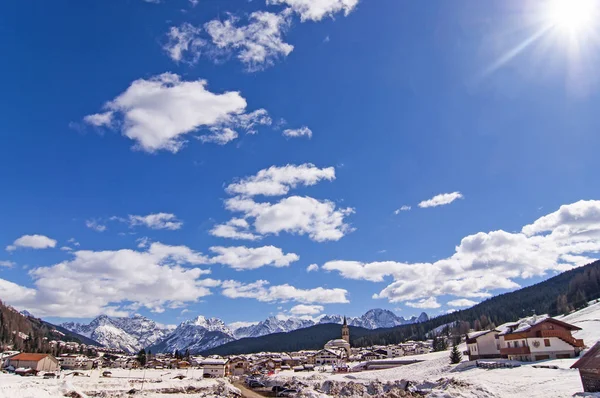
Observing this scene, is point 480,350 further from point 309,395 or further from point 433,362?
point 309,395

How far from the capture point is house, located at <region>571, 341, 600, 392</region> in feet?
97.9

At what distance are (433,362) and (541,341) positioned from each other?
929 inches

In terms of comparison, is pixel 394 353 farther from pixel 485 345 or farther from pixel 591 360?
pixel 591 360

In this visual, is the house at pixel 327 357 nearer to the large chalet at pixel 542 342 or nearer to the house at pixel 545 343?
the large chalet at pixel 542 342

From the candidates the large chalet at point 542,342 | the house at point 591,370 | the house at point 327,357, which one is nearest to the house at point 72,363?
the house at point 327,357

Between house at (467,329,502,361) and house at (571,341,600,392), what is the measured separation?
37602 mm

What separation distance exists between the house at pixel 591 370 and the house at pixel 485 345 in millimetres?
37602

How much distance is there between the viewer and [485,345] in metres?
69.7

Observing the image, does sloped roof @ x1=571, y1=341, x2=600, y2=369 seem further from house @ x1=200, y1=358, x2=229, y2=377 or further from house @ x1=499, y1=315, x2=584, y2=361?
house @ x1=200, y1=358, x2=229, y2=377

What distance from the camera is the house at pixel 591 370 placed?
97.9ft

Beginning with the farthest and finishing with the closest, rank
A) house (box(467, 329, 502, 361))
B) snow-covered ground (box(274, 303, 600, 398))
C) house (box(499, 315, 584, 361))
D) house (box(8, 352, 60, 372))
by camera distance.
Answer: house (box(8, 352, 60, 372)) < house (box(467, 329, 502, 361)) < house (box(499, 315, 584, 361)) < snow-covered ground (box(274, 303, 600, 398))

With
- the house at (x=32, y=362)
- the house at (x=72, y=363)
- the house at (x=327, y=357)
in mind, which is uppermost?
the house at (x=32, y=362)

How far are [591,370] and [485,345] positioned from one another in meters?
42.3

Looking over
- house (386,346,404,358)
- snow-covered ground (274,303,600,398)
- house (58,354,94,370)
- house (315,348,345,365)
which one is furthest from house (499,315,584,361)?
house (58,354,94,370)
